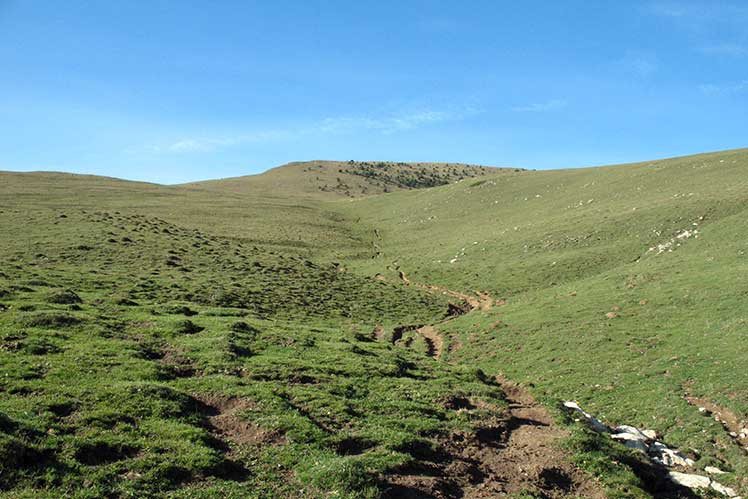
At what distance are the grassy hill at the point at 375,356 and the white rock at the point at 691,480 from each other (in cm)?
73

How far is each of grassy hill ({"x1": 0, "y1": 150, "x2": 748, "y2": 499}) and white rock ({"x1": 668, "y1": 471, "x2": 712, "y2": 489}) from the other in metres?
0.73

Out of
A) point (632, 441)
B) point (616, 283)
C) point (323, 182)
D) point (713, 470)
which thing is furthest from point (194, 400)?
point (323, 182)

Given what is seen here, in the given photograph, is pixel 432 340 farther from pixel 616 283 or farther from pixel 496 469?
pixel 496 469

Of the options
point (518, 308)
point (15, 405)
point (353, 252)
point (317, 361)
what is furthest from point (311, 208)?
point (15, 405)

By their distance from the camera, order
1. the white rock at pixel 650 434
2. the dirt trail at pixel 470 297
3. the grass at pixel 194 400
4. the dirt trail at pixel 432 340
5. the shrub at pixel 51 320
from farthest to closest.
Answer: the dirt trail at pixel 470 297, the dirt trail at pixel 432 340, the shrub at pixel 51 320, the white rock at pixel 650 434, the grass at pixel 194 400

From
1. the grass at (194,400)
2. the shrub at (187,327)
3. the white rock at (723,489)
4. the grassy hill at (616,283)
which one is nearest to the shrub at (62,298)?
the grass at (194,400)

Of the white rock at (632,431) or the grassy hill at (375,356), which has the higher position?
the grassy hill at (375,356)

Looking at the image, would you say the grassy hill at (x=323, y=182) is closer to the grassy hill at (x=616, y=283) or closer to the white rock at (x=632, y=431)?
the grassy hill at (x=616, y=283)

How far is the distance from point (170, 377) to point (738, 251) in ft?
136

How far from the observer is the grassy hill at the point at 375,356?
1251cm

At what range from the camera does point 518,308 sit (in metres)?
39.0

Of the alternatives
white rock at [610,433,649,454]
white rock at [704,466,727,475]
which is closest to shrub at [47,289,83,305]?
white rock at [610,433,649,454]

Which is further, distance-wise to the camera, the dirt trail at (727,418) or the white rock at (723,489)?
the dirt trail at (727,418)

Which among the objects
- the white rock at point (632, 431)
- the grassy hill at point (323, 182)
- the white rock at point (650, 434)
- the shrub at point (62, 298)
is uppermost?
the grassy hill at point (323, 182)
